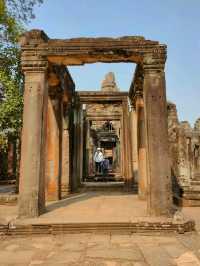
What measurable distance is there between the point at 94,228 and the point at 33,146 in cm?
199

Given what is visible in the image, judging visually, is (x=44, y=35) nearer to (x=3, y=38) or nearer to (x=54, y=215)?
(x=54, y=215)

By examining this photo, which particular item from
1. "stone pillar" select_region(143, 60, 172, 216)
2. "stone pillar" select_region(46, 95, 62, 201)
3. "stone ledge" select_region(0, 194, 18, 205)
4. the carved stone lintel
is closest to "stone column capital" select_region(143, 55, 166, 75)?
"stone pillar" select_region(143, 60, 172, 216)

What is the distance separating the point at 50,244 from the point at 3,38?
8376 millimetres

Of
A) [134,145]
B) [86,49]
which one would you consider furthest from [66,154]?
[86,49]

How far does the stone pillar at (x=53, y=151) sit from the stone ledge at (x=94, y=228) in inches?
120

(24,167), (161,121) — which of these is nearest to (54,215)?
(24,167)

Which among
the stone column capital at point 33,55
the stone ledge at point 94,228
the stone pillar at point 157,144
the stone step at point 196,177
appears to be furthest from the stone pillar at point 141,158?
the stone step at point 196,177

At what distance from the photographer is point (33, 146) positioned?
5422 mm

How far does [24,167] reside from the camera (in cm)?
537

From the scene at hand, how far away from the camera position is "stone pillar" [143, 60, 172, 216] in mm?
5168

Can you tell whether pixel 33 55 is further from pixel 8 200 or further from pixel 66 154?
pixel 66 154

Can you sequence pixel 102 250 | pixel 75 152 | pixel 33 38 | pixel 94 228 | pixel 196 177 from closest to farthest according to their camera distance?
pixel 102 250 < pixel 94 228 < pixel 33 38 < pixel 75 152 < pixel 196 177

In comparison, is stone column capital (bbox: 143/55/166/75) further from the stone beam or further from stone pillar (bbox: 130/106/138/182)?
stone pillar (bbox: 130/106/138/182)

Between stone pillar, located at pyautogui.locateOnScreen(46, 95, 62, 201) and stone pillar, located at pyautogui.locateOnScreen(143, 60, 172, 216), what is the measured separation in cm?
333
